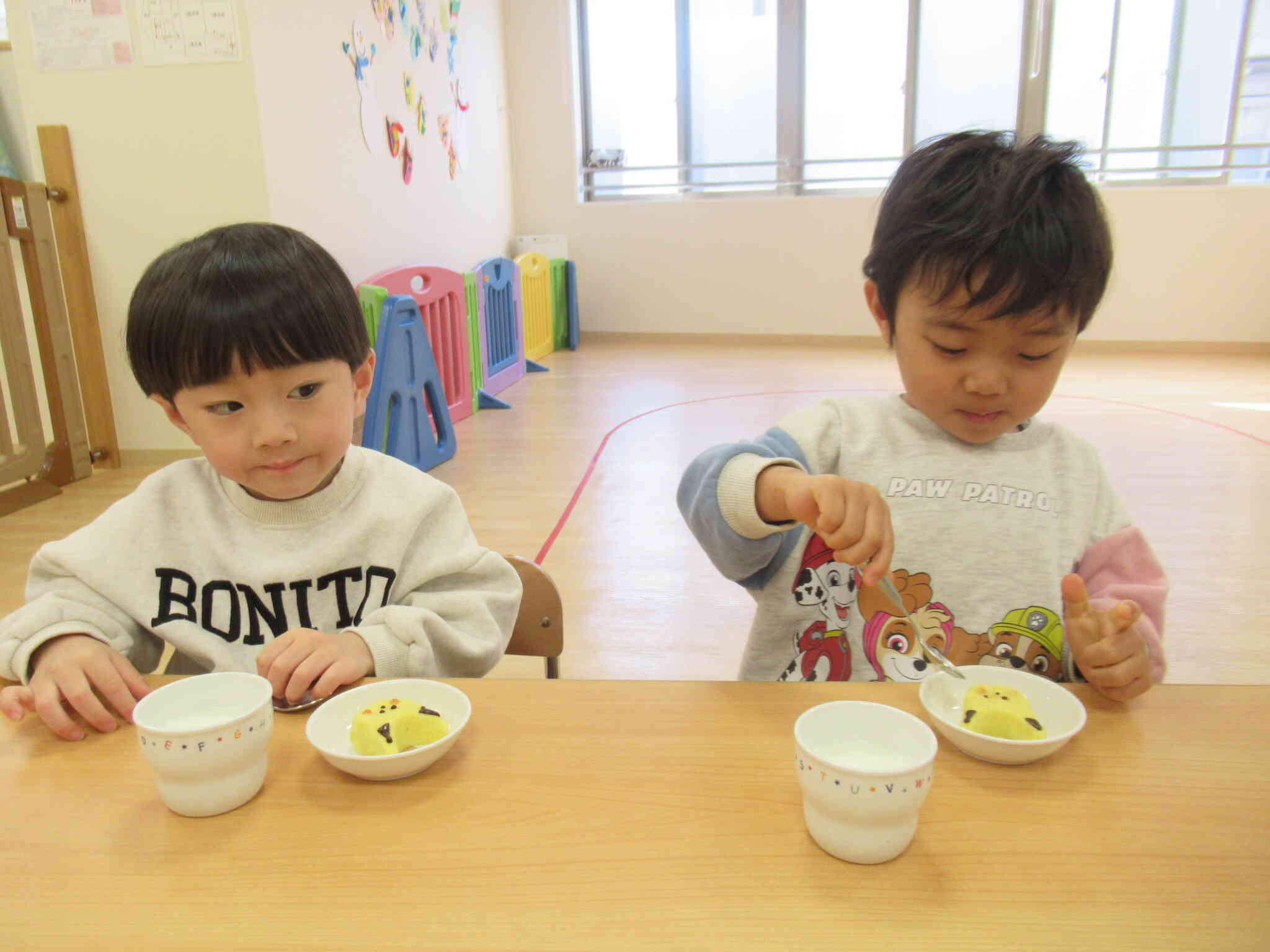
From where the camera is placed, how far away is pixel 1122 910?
0.39m

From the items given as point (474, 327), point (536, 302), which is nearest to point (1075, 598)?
point (474, 327)

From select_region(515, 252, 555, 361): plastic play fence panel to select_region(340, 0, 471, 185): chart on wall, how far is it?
24.2 inches

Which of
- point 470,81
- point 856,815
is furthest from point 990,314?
point 470,81

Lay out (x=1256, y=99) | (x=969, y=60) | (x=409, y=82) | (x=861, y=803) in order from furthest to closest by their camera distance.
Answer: (x=969, y=60) → (x=1256, y=99) → (x=409, y=82) → (x=861, y=803)

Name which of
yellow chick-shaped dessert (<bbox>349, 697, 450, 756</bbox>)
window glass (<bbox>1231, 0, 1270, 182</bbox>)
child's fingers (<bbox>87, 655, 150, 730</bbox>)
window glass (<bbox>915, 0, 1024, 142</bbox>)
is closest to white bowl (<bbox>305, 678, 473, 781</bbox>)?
yellow chick-shaped dessert (<bbox>349, 697, 450, 756</bbox>)

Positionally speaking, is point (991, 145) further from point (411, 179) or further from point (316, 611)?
point (411, 179)

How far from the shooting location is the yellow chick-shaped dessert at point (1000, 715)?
1.65ft

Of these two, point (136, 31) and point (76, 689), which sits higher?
point (136, 31)

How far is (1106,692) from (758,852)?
28cm

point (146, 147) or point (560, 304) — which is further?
point (560, 304)

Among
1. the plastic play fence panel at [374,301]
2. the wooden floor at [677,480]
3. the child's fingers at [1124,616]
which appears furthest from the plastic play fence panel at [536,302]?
the child's fingers at [1124,616]

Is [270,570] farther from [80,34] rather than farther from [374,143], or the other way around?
[374,143]

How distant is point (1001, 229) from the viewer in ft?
2.39

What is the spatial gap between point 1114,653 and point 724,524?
29 cm
